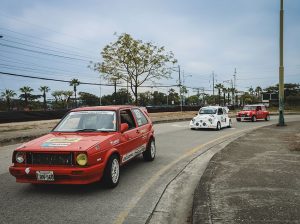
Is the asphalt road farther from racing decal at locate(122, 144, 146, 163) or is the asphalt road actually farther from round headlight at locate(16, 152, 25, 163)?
round headlight at locate(16, 152, 25, 163)

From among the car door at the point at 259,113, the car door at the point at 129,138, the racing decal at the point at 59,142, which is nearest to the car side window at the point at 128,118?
the car door at the point at 129,138

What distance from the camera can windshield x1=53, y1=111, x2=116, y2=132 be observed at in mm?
7113

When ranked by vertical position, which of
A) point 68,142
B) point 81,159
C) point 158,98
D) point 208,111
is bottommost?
point 81,159

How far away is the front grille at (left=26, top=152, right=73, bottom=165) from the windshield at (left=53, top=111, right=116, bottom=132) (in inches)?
51.0

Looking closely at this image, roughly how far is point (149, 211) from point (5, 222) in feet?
6.65

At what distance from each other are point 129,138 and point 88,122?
3.22 feet

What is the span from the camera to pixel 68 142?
6.06 meters

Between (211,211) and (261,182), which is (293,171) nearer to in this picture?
(261,182)

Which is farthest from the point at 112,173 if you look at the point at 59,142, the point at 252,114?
the point at 252,114

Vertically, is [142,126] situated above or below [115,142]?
above

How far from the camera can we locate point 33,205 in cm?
535

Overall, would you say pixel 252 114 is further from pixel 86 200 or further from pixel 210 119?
pixel 86 200

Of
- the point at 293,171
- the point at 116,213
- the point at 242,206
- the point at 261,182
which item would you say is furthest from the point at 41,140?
the point at 293,171

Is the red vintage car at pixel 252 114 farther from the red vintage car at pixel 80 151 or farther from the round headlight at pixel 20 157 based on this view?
the round headlight at pixel 20 157
